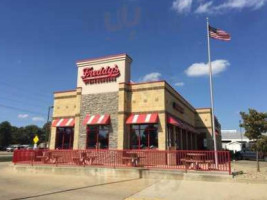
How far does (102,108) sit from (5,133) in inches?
2997

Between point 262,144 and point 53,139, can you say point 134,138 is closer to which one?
point 53,139

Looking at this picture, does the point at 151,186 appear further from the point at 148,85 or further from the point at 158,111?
the point at 148,85

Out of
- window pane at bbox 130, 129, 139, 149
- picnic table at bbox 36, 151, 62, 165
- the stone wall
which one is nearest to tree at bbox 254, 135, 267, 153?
window pane at bbox 130, 129, 139, 149

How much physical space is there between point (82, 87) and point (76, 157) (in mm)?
8314

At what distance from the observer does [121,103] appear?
74.3 feet

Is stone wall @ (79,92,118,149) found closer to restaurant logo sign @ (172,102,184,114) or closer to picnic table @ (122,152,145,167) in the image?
picnic table @ (122,152,145,167)

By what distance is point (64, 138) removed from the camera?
25625mm

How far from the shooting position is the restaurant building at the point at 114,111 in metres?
21.9

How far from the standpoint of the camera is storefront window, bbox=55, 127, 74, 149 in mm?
25391

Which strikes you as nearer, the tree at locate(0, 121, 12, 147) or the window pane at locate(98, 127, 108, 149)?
the window pane at locate(98, 127, 108, 149)

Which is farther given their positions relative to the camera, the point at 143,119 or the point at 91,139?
the point at 91,139

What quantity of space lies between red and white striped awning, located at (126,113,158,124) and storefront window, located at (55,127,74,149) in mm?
6537

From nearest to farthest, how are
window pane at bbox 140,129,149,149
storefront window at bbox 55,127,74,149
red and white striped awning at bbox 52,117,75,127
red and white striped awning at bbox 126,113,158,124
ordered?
red and white striped awning at bbox 126,113,158,124
window pane at bbox 140,129,149,149
red and white striped awning at bbox 52,117,75,127
storefront window at bbox 55,127,74,149

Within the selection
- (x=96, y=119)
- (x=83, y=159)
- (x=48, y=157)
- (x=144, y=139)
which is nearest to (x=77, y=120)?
(x=96, y=119)
